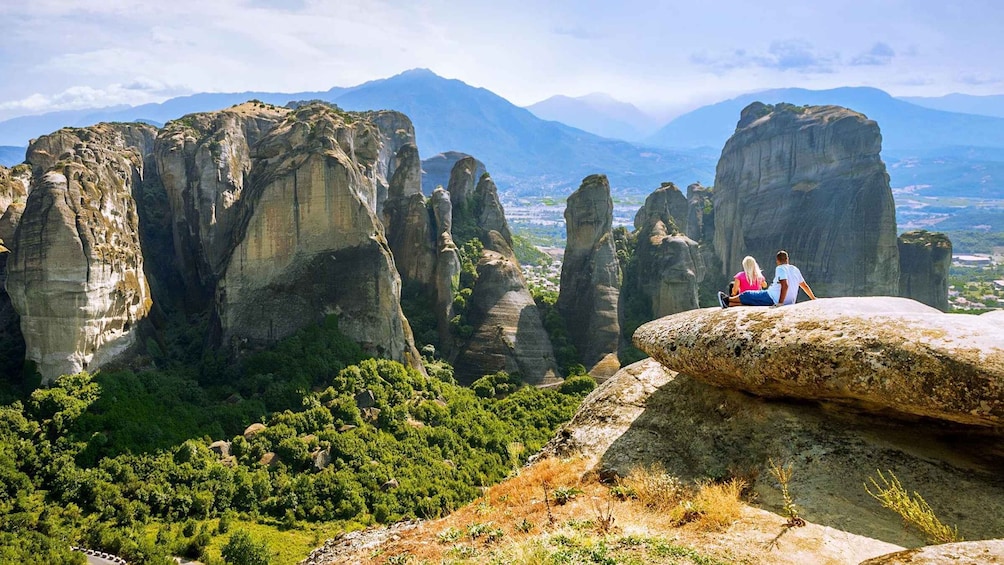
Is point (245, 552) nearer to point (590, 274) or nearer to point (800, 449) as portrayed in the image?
point (800, 449)

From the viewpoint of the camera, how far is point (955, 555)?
16.6 feet

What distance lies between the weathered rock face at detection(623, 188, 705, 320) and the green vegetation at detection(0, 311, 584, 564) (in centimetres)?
1714

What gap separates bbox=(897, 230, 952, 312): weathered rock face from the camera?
55594mm

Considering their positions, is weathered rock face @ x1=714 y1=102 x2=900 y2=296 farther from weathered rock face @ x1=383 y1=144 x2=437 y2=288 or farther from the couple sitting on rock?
the couple sitting on rock

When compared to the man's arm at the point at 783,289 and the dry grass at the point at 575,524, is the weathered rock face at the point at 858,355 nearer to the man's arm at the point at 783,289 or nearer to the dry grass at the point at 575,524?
the man's arm at the point at 783,289

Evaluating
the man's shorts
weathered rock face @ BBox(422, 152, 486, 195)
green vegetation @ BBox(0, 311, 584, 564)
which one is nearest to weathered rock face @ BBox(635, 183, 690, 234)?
green vegetation @ BBox(0, 311, 584, 564)

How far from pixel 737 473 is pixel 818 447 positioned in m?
1.18

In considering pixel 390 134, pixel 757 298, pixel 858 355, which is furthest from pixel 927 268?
pixel 390 134

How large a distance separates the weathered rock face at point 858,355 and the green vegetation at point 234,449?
19.3 metres

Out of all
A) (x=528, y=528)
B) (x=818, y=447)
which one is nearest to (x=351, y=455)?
(x=528, y=528)

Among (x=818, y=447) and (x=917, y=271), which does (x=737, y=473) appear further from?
(x=917, y=271)

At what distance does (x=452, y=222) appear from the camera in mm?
56031

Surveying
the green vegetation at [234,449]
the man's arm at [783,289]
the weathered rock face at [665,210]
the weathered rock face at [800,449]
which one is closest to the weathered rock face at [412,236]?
the green vegetation at [234,449]

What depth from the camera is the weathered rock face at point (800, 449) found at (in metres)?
7.16
